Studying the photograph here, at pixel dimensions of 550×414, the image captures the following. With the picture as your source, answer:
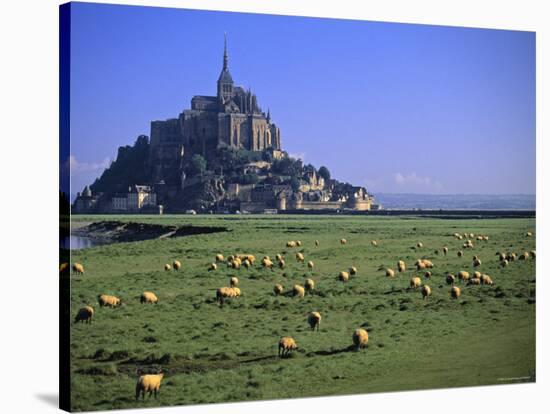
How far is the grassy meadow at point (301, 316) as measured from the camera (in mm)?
14328

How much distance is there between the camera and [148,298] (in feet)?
48.3

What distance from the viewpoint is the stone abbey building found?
15.1 m

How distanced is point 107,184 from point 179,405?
2879mm

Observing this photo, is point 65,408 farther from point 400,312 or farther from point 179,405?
point 400,312

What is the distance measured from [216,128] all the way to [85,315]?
323 centimetres

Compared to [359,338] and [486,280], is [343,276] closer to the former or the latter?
[359,338]

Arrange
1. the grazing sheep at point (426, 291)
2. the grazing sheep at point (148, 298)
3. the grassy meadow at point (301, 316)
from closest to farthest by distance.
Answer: the grassy meadow at point (301, 316), the grazing sheep at point (148, 298), the grazing sheep at point (426, 291)

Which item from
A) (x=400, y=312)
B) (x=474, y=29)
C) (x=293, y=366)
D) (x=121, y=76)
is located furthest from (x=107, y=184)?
(x=474, y=29)

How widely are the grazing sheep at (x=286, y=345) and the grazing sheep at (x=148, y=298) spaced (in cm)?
173

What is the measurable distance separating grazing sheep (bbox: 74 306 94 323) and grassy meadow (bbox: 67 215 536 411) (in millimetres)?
61

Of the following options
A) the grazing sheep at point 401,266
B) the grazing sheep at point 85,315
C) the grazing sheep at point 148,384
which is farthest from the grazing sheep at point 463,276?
the grazing sheep at point 85,315

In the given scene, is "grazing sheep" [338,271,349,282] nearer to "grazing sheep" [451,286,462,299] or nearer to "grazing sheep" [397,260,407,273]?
"grazing sheep" [397,260,407,273]

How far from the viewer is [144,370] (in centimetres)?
1427

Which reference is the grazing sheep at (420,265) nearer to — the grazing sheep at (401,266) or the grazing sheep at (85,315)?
the grazing sheep at (401,266)
